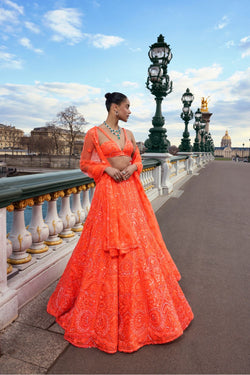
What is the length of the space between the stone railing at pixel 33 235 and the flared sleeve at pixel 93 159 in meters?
0.53

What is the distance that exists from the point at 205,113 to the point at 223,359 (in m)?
79.5

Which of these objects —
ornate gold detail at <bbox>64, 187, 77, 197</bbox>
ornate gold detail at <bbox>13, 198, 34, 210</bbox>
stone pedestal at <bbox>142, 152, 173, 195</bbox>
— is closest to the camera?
ornate gold detail at <bbox>13, 198, 34, 210</bbox>

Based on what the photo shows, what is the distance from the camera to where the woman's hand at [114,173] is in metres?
2.43

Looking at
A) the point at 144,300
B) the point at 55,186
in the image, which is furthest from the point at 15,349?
the point at 55,186

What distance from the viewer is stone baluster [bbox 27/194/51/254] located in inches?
117

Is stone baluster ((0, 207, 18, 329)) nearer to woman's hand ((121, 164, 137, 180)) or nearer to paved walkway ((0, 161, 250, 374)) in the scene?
paved walkway ((0, 161, 250, 374))

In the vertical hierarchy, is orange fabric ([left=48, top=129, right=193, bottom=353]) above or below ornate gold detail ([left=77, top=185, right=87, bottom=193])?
below

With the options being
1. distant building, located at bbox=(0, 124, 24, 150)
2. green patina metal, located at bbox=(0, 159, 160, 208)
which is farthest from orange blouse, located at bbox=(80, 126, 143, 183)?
distant building, located at bbox=(0, 124, 24, 150)

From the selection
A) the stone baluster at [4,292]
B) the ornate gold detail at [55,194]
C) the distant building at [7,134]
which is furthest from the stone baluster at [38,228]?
the distant building at [7,134]

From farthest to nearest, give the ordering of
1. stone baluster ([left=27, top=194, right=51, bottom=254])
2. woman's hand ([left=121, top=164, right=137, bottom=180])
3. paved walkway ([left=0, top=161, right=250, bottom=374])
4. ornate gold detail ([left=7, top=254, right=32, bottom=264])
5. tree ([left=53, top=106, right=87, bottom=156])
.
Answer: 1. tree ([left=53, top=106, right=87, bottom=156])
2. stone baluster ([left=27, top=194, right=51, bottom=254])
3. ornate gold detail ([left=7, top=254, right=32, bottom=264])
4. woman's hand ([left=121, top=164, right=137, bottom=180])
5. paved walkway ([left=0, top=161, right=250, bottom=374])

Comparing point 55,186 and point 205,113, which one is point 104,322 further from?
point 205,113

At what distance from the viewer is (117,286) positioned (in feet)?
7.48

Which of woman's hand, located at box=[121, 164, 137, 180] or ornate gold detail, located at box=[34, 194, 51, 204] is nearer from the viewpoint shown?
woman's hand, located at box=[121, 164, 137, 180]

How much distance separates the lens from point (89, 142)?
254 centimetres
